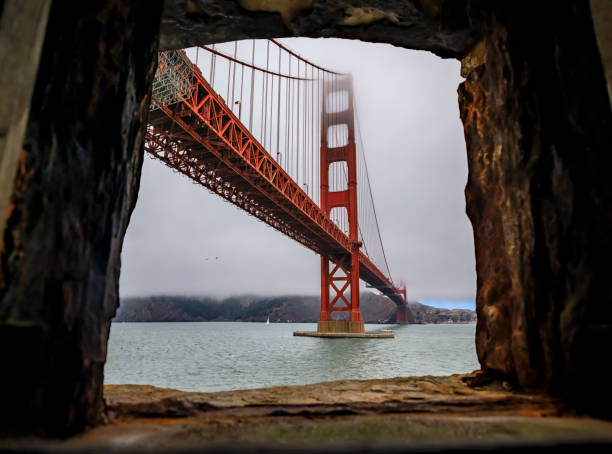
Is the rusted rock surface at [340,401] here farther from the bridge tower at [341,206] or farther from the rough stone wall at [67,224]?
the bridge tower at [341,206]

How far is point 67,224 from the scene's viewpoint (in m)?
1.28

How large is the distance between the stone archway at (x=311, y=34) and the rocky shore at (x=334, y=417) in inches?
6.2

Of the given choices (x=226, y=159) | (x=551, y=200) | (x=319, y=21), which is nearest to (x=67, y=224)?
(x=319, y=21)

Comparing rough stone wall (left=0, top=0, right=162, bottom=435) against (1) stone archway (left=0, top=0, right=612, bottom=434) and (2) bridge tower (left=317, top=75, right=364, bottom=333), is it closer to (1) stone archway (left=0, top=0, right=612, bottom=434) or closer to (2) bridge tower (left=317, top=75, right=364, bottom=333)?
(1) stone archway (left=0, top=0, right=612, bottom=434)

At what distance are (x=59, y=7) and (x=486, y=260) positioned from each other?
2444 mm

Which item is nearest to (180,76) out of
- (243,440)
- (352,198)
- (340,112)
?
(243,440)

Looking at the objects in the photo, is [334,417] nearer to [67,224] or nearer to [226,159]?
[67,224]

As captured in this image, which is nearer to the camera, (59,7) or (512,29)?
(59,7)

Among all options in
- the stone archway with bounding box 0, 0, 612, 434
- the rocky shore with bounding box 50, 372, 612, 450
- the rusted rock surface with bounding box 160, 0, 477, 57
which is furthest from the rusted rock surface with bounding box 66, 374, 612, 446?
the rusted rock surface with bounding box 160, 0, 477, 57

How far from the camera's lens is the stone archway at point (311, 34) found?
1.20 metres

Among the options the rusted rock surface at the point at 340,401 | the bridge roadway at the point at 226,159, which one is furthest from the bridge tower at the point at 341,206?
the rusted rock surface at the point at 340,401

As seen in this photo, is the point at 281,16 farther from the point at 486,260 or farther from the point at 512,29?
the point at 486,260

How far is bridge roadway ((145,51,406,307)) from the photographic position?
12.4 metres

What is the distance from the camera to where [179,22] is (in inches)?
80.3
